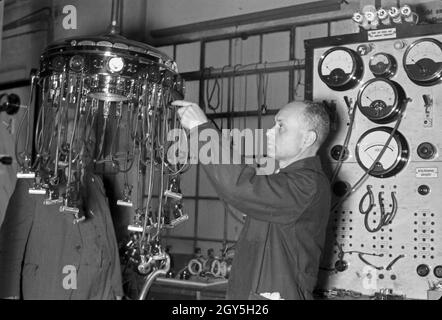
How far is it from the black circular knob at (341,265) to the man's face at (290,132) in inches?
29.9

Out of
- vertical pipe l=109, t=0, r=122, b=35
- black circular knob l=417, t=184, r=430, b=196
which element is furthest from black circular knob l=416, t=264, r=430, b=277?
vertical pipe l=109, t=0, r=122, b=35

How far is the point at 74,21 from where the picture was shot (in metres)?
1.71

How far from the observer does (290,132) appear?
1.53 meters

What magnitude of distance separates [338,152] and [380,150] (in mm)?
177

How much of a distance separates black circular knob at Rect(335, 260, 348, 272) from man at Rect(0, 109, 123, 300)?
1.00 m

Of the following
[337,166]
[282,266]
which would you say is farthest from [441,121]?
[282,266]

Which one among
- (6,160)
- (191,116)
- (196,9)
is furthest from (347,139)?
(196,9)

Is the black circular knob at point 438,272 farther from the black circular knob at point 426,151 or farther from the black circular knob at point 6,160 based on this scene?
the black circular knob at point 6,160

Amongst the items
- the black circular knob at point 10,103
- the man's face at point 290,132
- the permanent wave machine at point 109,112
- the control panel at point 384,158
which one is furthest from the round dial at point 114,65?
the black circular knob at point 10,103

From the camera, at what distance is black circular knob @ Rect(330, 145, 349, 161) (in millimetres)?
2141

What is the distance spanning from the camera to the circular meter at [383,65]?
2.07m

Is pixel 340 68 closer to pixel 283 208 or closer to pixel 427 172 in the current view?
pixel 427 172
